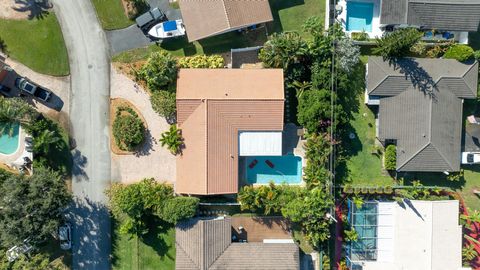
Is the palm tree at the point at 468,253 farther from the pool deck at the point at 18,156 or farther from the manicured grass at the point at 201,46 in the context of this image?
the pool deck at the point at 18,156

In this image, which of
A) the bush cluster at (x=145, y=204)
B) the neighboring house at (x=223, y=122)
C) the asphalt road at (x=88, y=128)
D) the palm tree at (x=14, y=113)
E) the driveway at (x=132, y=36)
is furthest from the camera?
the driveway at (x=132, y=36)

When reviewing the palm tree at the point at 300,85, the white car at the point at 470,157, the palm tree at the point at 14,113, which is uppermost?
the palm tree at the point at 300,85

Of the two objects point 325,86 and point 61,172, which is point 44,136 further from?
point 325,86

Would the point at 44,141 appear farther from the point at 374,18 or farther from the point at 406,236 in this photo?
the point at 406,236

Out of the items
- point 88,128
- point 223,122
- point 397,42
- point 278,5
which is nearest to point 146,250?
point 88,128

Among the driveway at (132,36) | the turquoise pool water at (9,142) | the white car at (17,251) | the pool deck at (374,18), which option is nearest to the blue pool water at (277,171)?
the pool deck at (374,18)

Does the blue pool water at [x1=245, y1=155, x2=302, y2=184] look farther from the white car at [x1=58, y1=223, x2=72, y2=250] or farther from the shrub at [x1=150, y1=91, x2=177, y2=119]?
the white car at [x1=58, y1=223, x2=72, y2=250]

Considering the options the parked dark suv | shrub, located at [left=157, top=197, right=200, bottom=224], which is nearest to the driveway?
the parked dark suv
